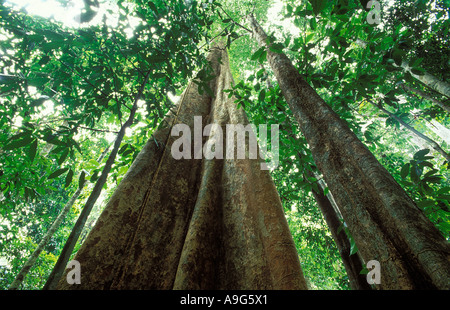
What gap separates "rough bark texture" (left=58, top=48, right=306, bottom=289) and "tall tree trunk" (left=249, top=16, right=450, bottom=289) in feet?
1.34

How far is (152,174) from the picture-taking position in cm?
183

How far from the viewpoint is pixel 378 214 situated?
92cm

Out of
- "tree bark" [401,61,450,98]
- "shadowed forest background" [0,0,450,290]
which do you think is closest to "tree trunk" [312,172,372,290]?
"shadowed forest background" [0,0,450,290]

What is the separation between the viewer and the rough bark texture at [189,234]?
1148 millimetres

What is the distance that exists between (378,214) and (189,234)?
1048 millimetres

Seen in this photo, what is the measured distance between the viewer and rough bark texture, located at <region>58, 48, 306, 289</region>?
1148 mm
